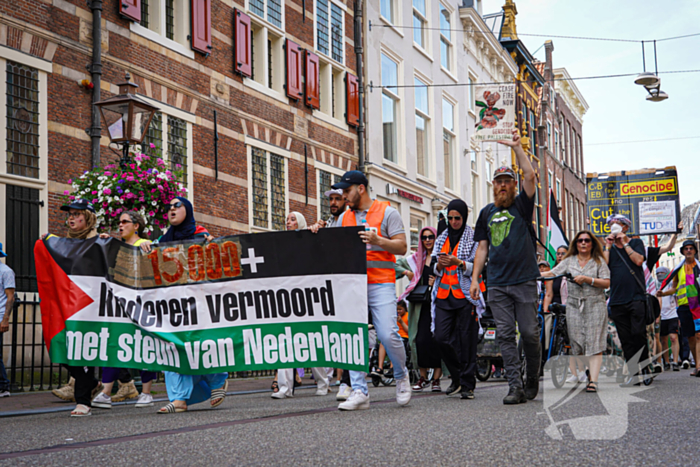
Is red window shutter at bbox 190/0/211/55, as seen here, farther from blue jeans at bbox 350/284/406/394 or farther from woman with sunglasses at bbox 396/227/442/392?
blue jeans at bbox 350/284/406/394

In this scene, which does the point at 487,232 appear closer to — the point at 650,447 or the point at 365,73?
the point at 650,447

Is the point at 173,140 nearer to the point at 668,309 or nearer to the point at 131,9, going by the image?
the point at 131,9

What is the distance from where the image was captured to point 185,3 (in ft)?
54.9

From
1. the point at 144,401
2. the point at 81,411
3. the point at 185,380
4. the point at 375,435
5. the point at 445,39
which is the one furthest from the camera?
the point at 445,39

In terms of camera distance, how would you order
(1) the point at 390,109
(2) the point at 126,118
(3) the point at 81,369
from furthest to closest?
(1) the point at 390,109
(2) the point at 126,118
(3) the point at 81,369

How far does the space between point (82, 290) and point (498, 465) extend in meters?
4.65

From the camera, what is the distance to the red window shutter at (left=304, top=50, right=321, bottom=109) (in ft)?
67.5

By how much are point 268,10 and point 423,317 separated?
12.1 metres

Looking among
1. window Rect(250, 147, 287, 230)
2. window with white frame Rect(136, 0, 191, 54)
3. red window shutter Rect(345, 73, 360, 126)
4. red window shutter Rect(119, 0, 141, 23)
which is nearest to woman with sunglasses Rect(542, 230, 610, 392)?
red window shutter Rect(119, 0, 141, 23)

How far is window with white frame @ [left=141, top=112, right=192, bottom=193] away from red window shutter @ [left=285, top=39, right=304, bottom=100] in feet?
13.1

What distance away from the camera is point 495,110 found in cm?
2623

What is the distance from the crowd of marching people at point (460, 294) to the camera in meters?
6.98

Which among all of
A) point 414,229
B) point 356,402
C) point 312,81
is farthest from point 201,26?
point 356,402

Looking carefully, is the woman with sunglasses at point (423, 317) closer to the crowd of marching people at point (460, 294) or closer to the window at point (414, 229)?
the crowd of marching people at point (460, 294)
